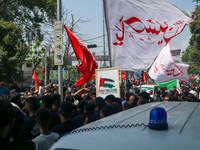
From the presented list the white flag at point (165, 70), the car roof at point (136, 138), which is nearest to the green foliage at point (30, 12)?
the white flag at point (165, 70)

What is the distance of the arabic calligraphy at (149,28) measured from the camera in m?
5.60

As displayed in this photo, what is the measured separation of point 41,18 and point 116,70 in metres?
14.2

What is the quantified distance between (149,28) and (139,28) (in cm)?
27

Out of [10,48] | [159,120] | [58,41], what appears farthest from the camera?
[10,48]

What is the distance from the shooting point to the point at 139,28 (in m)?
5.81

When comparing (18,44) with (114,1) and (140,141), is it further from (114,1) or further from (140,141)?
(140,141)

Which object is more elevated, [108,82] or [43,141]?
[108,82]

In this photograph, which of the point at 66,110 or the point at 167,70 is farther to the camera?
the point at 167,70

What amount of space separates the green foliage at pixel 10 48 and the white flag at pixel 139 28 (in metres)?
10.5

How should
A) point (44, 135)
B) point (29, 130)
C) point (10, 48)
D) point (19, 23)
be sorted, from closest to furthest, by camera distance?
point (44, 135)
point (29, 130)
point (10, 48)
point (19, 23)

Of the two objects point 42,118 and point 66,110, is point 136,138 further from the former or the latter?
point 66,110

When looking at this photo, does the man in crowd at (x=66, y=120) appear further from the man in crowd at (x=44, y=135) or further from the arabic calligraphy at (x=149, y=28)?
the arabic calligraphy at (x=149, y=28)

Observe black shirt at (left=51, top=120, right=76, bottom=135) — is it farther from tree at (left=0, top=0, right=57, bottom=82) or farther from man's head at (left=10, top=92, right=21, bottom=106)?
tree at (left=0, top=0, right=57, bottom=82)

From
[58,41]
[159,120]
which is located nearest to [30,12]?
[58,41]
